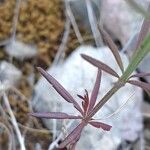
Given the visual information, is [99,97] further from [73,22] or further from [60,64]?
[73,22]

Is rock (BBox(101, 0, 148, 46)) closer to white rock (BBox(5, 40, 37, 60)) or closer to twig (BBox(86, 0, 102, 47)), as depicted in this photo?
twig (BBox(86, 0, 102, 47))

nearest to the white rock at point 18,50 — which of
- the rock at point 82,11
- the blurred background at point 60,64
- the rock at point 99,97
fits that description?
the blurred background at point 60,64

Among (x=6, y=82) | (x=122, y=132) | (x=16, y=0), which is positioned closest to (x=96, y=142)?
(x=122, y=132)

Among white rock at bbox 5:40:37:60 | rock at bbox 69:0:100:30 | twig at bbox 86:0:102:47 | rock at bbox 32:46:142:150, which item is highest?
rock at bbox 69:0:100:30

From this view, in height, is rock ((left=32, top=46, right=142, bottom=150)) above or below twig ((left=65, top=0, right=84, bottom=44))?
below

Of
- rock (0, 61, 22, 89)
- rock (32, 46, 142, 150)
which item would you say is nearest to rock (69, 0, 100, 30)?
rock (32, 46, 142, 150)

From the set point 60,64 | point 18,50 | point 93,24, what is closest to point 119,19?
point 93,24

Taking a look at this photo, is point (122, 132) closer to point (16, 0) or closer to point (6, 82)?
point (6, 82)

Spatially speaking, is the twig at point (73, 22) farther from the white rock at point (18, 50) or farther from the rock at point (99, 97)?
the white rock at point (18, 50)
